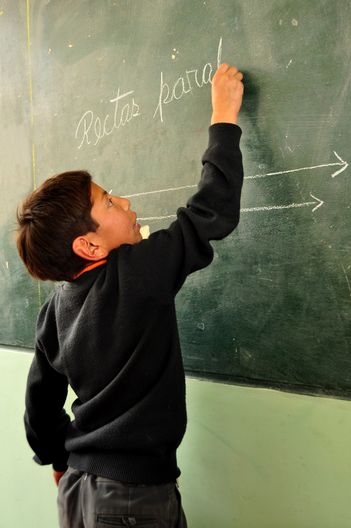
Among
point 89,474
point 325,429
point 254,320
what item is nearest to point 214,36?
point 254,320

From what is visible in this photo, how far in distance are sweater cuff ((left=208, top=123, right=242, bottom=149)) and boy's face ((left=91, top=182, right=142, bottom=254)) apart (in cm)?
25

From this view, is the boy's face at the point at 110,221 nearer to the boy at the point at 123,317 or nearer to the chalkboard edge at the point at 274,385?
the boy at the point at 123,317

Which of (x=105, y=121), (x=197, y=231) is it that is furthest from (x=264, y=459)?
(x=105, y=121)

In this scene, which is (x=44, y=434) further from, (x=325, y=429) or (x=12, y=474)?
(x=12, y=474)

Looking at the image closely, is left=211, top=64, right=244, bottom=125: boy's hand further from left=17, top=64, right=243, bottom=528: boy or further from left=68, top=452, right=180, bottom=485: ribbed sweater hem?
left=68, top=452, right=180, bottom=485: ribbed sweater hem

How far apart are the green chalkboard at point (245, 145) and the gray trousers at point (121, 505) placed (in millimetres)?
327

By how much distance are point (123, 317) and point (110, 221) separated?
0.76ft

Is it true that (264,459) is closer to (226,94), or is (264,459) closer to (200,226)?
(200,226)

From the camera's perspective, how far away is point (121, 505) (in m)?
1.04

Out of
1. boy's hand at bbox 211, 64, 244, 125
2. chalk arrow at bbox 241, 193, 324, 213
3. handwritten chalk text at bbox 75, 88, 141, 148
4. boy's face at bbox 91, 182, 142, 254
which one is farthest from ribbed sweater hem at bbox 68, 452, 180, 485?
handwritten chalk text at bbox 75, 88, 141, 148

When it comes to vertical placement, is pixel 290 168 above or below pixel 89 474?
above

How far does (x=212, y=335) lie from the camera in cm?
131

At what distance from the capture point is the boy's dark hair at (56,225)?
43.9 inches

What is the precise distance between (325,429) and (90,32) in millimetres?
1330
